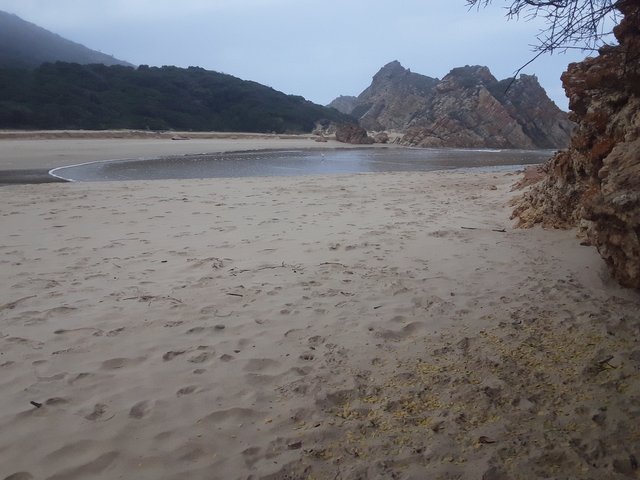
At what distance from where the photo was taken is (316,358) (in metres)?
2.51

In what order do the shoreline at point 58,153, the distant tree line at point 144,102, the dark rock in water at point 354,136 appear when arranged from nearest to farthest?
the shoreline at point 58,153
the dark rock in water at point 354,136
the distant tree line at point 144,102

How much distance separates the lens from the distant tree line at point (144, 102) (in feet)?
133

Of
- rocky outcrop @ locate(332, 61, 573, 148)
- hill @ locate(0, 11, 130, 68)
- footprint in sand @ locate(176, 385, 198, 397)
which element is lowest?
footprint in sand @ locate(176, 385, 198, 397)

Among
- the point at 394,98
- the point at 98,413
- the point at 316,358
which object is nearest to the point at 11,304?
the point at 98,413

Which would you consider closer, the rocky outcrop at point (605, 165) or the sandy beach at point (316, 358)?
the sandy beach at point (316, 358)

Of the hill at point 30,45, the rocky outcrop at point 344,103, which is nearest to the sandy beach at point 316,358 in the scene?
the hill at point 30,45

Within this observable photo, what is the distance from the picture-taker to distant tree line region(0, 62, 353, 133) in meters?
40.6

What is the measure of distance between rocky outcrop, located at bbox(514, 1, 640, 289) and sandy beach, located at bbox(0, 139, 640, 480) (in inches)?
13.6

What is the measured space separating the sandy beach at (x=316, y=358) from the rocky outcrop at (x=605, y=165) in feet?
1.14

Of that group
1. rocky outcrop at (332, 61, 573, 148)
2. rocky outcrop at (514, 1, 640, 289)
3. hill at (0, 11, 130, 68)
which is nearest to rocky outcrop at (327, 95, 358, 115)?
rocky outcrop at (332, 61, 573, 148)

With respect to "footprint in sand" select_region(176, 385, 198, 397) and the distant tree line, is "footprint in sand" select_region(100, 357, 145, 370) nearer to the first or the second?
"footprint in sand" select_region(176, 385, 198, 397)

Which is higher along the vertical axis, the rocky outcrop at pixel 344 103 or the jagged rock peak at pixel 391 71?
the jagged rock peak at pixel 391 71

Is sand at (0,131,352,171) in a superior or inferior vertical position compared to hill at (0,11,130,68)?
inferior

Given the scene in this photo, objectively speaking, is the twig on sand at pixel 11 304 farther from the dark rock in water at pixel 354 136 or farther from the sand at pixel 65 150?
the dark rock in water at pixel 354 136
